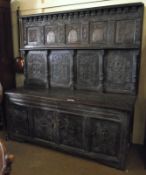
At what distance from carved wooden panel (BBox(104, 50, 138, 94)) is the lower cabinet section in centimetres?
53

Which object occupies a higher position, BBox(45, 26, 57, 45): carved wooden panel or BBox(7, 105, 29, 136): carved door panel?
BBox(45, 26, 57, 45): carved wooden panel

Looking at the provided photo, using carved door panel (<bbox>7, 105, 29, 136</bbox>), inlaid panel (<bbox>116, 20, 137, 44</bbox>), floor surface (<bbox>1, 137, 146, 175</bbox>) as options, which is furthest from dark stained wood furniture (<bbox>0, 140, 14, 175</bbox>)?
inlaid panel (<bbox>116, 20, 137, 44</bbox>)

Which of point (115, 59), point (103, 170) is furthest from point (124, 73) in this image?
point (103, 170)

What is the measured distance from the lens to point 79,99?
2.32m

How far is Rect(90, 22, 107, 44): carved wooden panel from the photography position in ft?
8.20

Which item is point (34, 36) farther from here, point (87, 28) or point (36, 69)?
point (87, 28)

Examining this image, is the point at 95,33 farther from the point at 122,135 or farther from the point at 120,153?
the point at 120,153

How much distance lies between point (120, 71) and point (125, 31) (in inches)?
19.8

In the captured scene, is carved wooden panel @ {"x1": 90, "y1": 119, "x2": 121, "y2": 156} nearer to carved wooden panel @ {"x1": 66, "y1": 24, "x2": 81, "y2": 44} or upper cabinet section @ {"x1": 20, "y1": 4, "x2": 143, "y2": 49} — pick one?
upper cabinet section @ {"x1": 20, "y1": 4, "x2": 143, "y2": 49}

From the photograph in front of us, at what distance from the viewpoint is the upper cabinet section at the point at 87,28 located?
2.33 m

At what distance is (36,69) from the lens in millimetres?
3047

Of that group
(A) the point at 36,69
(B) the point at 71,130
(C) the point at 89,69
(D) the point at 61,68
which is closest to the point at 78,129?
(B) the point at 71,130

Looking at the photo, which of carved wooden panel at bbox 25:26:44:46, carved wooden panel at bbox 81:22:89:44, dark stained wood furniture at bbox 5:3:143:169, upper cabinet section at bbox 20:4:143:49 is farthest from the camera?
carved wooden panel at bbox 25:26:44:46

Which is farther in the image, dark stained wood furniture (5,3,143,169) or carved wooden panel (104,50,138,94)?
carved wooden panel (104,50,138,94)
